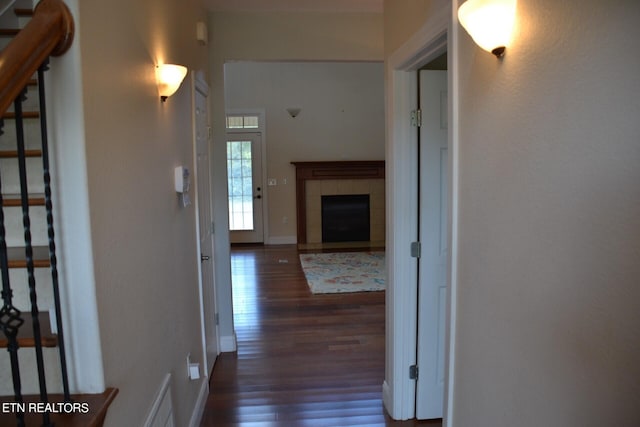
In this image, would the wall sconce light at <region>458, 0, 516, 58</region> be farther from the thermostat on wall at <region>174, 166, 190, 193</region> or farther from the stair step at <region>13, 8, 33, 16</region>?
the stair step at <region>13, 8, 33, 16</region>

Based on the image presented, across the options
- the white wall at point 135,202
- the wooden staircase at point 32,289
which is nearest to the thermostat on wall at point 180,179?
the white wall at point 135,202

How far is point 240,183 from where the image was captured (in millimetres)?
8555

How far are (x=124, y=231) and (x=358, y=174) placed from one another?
7.19 metres

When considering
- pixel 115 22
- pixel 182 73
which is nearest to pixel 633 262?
pixel 115 22

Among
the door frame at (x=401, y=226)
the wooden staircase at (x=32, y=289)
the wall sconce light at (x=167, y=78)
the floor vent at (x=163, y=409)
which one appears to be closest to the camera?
the wooden staircase at (x=32, y=289)

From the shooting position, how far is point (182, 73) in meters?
2.23

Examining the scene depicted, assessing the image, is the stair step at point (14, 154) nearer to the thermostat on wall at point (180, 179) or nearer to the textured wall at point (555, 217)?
the thermostat on wall at point (180, 179)

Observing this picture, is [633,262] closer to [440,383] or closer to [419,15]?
[419,15]

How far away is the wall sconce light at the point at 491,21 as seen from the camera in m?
1.20

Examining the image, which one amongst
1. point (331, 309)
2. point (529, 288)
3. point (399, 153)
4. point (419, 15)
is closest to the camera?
point (529, 288)

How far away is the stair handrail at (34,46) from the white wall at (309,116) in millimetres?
7381

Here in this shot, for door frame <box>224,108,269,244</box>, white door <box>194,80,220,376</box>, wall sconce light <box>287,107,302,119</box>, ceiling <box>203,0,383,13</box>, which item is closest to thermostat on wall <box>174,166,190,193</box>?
white door <box>194,80,220,376</box>

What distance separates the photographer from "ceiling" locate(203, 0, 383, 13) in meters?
3.56

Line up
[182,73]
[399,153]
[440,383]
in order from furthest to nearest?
[440,383] < [399,153] < [182,73]
